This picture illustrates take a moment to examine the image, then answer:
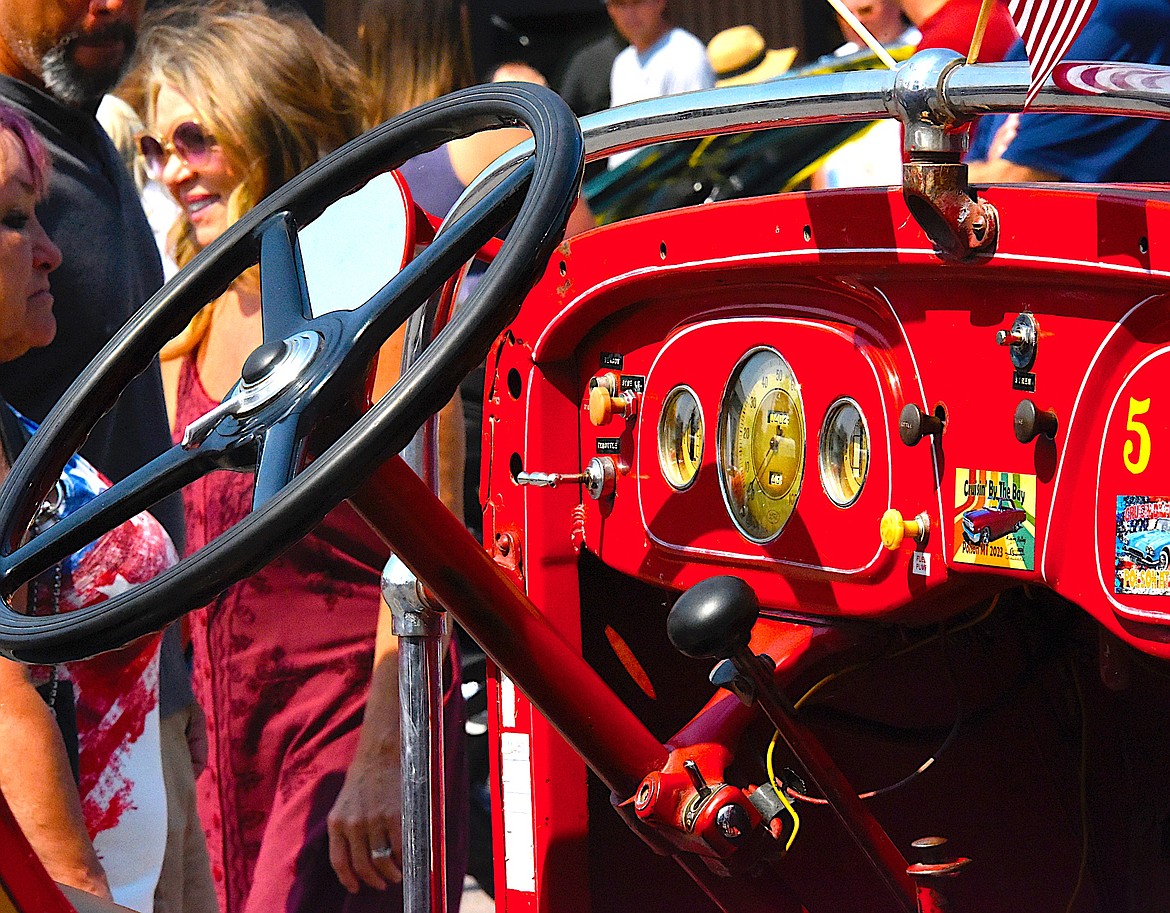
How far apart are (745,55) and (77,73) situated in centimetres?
161

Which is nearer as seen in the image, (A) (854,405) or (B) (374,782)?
(A) (854,405)

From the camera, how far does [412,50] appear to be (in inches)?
134

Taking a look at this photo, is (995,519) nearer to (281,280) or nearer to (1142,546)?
(1142,546)

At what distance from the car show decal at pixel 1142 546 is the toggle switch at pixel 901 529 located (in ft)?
0.84

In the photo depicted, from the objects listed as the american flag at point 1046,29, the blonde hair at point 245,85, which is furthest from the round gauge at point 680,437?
the blonde hair at point 245,85

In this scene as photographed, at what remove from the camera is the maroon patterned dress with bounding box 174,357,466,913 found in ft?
10.1

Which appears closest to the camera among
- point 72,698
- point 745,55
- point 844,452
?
point 844,452

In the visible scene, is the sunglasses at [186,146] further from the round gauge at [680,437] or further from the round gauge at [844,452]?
the round gauge at [844,452]

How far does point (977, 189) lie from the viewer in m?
1.46

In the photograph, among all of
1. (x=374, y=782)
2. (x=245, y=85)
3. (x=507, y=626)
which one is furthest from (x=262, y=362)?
(x=245, y=85)

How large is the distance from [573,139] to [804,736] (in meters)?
0.70

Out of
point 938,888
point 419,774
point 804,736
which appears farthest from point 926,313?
point 419,774

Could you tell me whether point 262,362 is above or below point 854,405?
above

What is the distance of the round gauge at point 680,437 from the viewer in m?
1.92
